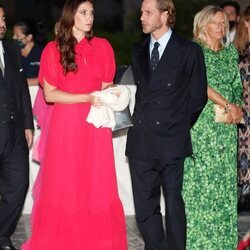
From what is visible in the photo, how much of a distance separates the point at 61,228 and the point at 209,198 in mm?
1224

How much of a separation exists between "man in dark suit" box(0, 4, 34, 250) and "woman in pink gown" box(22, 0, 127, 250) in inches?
15.1

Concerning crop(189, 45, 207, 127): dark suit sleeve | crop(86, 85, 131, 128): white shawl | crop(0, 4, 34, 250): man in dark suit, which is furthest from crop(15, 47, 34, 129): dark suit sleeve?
crop(189, 45, 207, 127): dark suit sleeve

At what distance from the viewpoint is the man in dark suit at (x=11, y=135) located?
29.1ft

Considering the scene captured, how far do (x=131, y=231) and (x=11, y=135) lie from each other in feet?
6.26

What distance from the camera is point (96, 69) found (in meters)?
8.52

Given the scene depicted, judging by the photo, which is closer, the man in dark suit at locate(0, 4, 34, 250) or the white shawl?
the white shawl

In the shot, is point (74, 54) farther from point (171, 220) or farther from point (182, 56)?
point (171, 220)

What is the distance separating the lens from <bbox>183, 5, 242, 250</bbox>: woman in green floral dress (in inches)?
340

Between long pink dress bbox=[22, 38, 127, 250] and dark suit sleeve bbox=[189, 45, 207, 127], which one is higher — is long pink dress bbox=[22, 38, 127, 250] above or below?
below

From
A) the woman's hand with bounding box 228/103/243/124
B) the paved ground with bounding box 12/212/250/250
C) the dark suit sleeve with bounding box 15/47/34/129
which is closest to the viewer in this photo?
the woman's hand with bounding box 228/103/243/124

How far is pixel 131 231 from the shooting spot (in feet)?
33.6

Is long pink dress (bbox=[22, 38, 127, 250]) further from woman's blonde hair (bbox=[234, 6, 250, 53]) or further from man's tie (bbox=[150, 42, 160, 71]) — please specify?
woman's blonde hair (bbox=[234, 6, 250, 53])

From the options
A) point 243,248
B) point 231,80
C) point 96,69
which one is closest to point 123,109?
point 96,69

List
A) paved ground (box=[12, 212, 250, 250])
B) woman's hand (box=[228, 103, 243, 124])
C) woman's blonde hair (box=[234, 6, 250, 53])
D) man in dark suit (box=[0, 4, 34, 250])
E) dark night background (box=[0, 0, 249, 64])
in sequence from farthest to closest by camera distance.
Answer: dark night background (box=[0, 0, 249, 64]), woman's blonde hair (box=[234, 6, 250, 53]), paved ground (box=[12, 212, 250, 250]), man in dark suit (box=[0, 4, 34, 250]), woman's hand (box=[228, 103, 243, 124])
